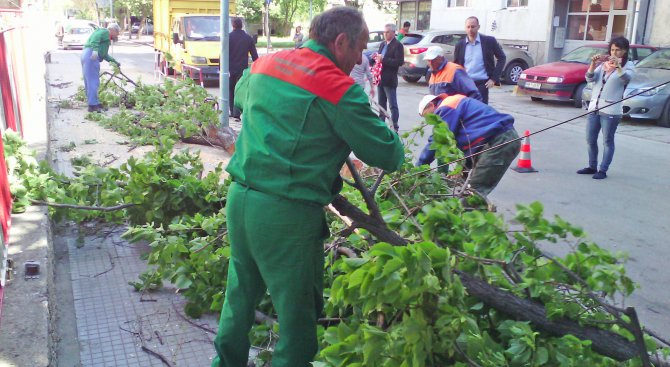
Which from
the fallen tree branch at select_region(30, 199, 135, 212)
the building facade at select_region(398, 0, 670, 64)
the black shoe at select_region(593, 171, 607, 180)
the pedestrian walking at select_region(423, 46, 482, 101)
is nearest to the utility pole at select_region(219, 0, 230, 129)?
the pedestrian walking at select_region(423, 46, 482, 101)

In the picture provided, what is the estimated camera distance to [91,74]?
41.6 ft

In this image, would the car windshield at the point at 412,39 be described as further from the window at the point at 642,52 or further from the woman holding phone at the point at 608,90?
the woman holding phone at the point at 608,90

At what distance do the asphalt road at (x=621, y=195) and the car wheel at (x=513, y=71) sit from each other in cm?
726

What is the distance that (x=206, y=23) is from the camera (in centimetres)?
1995

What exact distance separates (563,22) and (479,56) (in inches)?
657

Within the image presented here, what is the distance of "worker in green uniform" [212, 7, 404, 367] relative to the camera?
8.59 feet

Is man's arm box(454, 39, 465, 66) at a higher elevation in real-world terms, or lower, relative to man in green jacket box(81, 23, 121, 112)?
higher

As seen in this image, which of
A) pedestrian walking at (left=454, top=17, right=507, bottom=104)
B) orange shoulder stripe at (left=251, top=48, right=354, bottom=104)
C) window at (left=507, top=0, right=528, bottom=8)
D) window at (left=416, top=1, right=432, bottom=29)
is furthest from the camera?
window at (left=416, top=1, right=432, bottom=29)

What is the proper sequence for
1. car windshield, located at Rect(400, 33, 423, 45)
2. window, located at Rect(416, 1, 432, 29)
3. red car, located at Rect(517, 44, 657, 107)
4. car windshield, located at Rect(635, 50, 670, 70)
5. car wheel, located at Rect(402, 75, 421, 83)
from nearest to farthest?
car windshield, located at Rect(635, 50, 670, 70) < red car, located at Rect(517, 44, 657, 107) < car wheel, located at Rect(402, 75, 421, 83) < car windshield, located at Rect(400, 33, 423, 45) < window, located at Rect(416, 1, 432, 29)

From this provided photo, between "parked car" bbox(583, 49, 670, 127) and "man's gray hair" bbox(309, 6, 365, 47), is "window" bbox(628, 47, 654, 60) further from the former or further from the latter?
"man's gray hair" bbox(309, 6, 365, 47)

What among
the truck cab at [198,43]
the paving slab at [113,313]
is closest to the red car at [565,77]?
the truck cab at [198,43]

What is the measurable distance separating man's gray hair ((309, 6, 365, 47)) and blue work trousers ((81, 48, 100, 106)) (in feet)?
36.0

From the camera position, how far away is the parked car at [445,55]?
20.6m

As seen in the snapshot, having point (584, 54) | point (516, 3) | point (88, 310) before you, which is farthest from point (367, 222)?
point (516, 3)
